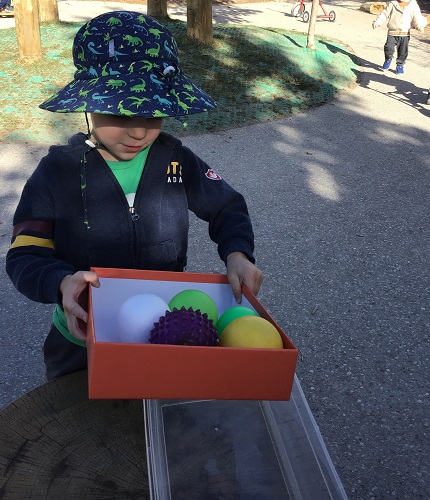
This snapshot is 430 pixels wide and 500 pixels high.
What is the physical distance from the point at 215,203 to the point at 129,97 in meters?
0.47

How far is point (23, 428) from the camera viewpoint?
4.79 ft

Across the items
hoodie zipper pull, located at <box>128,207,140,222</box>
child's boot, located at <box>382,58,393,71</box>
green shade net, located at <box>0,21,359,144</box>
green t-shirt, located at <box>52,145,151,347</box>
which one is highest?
green t-shirt, located at <box>52,145,151,347</box>

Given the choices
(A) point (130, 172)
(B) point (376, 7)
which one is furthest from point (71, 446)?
(B) point (376, 7)

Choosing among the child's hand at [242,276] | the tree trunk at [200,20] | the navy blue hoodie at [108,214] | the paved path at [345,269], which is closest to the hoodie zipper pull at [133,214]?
the navy blue hoodie at [108,214]

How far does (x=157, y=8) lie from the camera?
384 inches

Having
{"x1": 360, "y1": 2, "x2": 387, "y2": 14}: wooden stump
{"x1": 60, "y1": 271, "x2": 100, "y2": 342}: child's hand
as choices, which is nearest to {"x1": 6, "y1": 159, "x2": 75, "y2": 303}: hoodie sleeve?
{"x1": 60, "y1": 271, "x2": 100, "y2": 342}: child's hand

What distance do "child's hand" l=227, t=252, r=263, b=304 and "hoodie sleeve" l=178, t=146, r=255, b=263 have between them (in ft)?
0.47

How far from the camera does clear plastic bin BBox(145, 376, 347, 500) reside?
1.33 m

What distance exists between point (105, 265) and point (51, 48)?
6900 millimetres

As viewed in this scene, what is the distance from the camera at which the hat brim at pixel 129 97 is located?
1.39m

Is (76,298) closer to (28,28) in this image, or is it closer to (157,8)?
(28,28)

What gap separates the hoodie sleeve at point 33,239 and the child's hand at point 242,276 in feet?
1.29

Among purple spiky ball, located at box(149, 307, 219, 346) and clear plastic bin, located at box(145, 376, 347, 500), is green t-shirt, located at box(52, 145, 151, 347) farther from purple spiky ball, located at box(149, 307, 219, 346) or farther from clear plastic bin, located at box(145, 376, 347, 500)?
clear plastic bin, located at box(145, 376, 347, 500)

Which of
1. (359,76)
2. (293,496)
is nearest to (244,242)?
(293,496)
